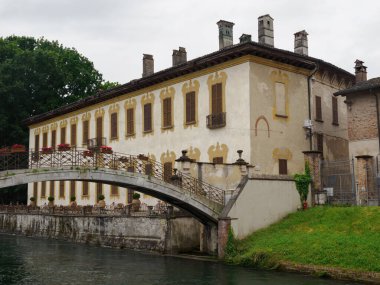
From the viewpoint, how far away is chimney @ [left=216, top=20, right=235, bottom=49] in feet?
90.7

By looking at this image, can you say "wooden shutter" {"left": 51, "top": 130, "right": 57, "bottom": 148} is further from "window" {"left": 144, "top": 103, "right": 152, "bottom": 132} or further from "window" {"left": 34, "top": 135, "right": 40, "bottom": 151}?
"window" {"left": 144, "top": 103, "right": 152, "bottom": 132}

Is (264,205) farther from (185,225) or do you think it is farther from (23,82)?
(23,82)

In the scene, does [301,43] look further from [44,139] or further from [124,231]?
[44,139]

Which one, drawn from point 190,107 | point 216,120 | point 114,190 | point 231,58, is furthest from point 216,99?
point 114,190

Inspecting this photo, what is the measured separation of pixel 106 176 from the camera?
2050cm

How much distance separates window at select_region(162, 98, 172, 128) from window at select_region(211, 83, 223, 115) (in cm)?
338

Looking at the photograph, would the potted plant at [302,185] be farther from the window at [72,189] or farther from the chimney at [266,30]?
the window at [72,189]

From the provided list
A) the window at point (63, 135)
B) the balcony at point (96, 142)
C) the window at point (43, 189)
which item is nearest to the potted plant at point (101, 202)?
the balcony at point (96, 142)

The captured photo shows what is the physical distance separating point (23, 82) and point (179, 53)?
749 inches

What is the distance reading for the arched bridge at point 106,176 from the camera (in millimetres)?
18672

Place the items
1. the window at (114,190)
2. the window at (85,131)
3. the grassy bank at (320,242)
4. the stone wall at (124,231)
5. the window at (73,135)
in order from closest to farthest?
the grassy bank at (320,242), the stone wall at (124,231), the window at (114,190), the window at (85,131), the window at (73,135)

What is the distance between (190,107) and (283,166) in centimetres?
548

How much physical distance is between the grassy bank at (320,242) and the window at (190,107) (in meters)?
7.27

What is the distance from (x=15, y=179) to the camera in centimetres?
1797
